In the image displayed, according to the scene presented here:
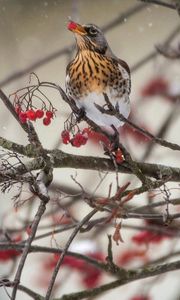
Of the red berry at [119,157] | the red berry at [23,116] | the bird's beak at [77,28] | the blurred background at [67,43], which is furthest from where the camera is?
the blurred background at [67,43]

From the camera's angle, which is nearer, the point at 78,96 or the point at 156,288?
the point at 78,96

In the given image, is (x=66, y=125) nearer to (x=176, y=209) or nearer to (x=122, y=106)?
(x=122, y=106)

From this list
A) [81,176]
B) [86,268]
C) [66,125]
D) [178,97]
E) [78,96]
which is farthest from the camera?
[81,176]

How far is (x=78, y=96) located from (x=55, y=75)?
1.59m

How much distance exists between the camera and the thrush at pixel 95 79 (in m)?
1.58

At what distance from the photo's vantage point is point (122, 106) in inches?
63.5

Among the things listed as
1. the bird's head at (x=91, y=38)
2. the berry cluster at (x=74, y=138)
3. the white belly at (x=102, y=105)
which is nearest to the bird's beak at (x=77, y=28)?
the bird's head at (x=91, y=38)

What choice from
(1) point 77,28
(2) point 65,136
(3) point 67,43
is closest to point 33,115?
(2) point 65,136

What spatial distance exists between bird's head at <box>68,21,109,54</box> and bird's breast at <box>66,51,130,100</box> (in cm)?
3

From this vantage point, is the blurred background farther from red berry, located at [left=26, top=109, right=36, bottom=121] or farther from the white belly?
red berry, located at [left=26, top=109, right=36, bottom=121]

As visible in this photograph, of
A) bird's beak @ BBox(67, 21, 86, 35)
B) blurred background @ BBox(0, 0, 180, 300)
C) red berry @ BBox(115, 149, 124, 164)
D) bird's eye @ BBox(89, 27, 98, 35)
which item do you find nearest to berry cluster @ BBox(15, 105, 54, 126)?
red berry @ BBox(115, 149, 124, 164)

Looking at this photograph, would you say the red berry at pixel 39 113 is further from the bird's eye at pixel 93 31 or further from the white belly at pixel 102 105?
the bird's eye at pixel 93 31

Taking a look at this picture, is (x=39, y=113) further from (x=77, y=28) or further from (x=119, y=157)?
(x=77, y=28)

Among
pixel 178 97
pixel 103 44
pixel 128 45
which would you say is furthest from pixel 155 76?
pixel 128 45
